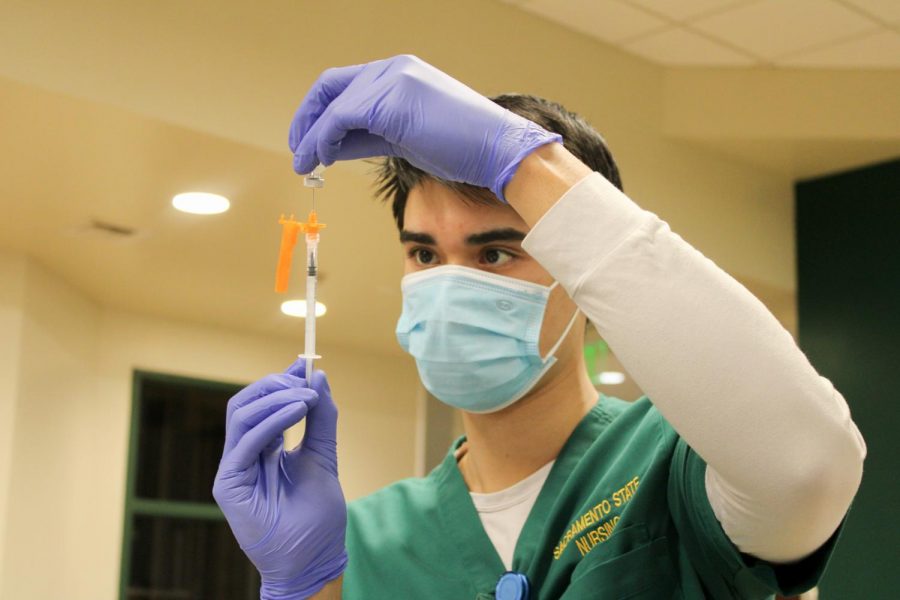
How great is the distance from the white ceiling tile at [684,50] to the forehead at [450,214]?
2.80 metres

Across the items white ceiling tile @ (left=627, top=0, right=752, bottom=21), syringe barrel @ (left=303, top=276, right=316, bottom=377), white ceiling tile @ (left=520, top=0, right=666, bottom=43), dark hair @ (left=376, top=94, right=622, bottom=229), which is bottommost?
syringe barrel @ (left=303, top=276, right=316, bottom=377)

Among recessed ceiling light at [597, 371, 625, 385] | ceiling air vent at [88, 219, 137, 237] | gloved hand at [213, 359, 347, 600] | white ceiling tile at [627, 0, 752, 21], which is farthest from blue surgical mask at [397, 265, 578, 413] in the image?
recessed ceiling light at [597, 371, 625, 385]

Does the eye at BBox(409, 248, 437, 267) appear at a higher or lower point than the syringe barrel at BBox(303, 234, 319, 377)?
higher

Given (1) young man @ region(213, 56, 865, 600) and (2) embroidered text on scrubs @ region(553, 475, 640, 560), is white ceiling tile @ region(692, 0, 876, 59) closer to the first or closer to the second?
(1) young man @ region(213, 56, 865, 600)

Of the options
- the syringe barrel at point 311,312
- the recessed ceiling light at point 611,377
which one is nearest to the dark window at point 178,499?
the recessed ceiling light at point 611,377

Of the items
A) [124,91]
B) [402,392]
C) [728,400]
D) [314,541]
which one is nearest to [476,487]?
[314,541]

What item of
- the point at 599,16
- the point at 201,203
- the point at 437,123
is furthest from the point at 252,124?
the point at 437,123

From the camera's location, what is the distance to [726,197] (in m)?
4.72

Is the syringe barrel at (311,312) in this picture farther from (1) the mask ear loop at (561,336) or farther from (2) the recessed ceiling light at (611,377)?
(2) the recessed ceiling light at (611,377)

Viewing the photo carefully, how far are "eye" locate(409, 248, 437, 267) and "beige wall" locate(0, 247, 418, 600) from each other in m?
3.22

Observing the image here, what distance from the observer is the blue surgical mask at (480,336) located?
1.51 m

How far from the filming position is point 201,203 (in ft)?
12.8

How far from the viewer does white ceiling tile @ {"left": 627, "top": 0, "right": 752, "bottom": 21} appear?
385 cm

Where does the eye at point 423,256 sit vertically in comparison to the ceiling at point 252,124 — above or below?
below
